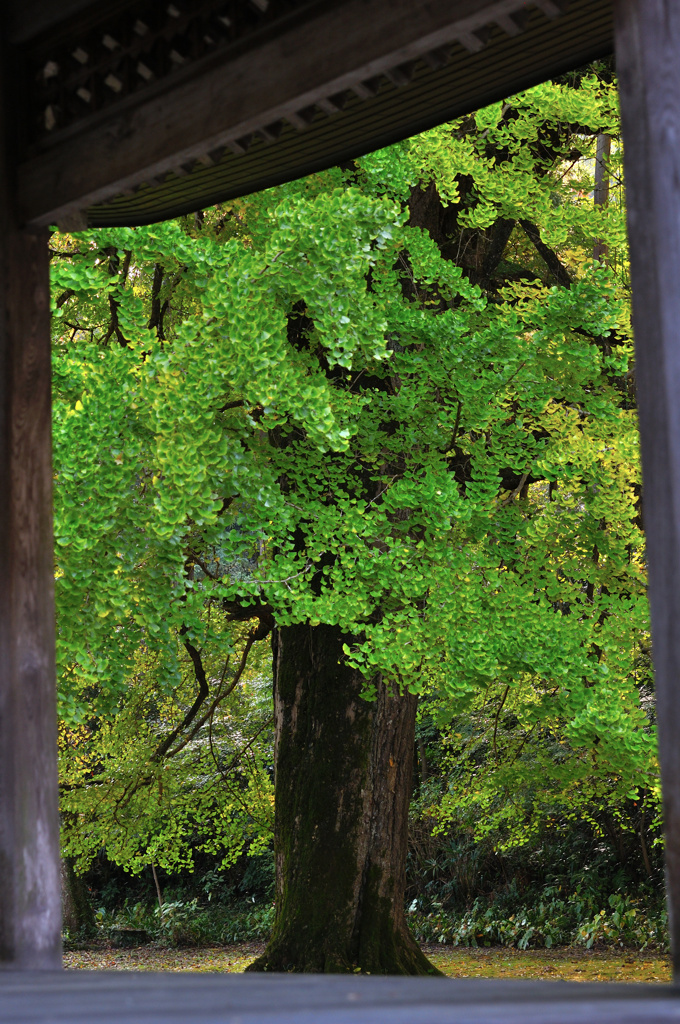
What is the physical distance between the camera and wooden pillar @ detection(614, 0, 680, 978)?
2.51 meters

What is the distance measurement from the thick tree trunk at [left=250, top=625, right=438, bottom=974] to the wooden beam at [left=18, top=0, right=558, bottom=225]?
6437mm

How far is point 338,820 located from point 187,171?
699 cm

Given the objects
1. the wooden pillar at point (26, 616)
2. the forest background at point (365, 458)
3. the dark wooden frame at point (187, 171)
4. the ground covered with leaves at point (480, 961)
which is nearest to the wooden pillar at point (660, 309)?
the dark wooden frame at point (187, 171)

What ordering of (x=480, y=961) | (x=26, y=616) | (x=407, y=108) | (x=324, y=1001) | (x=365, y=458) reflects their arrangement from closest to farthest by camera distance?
(x=324, y=1001) < (x=26, y=616) < (x=407, y=108) < (x=365, y=458) < (x=480, y=961)

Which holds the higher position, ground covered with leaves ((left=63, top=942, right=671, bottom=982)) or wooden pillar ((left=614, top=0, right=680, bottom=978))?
wooden pillar ((left=614, top=0, right=680, bottom=978))

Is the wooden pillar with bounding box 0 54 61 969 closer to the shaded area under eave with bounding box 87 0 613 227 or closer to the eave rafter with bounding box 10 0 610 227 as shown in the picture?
the eave rafter with bounding box 10 0 610 227

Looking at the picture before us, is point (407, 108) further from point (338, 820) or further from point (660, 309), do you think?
point (338, 820)

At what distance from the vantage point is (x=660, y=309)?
2.59 metres

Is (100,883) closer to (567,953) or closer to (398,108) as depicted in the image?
(567,953)

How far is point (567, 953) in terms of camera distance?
14.4 metres

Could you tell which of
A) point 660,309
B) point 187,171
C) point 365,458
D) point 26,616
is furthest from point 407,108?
point 365,458

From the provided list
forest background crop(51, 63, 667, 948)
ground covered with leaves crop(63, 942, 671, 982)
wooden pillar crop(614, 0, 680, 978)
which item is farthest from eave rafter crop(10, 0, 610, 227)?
ground covered with leaves crop(63, 942, 671, 982)

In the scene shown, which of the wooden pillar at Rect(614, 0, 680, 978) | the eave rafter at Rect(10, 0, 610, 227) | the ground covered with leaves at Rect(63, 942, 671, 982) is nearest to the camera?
the wooden pillar at Rect(614, 0, 680, 978)

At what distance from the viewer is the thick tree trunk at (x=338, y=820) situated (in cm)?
943
